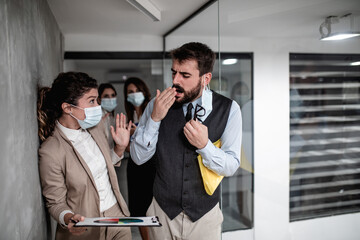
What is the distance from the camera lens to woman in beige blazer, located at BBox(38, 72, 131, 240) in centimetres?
155

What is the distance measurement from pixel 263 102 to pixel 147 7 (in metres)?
1.30

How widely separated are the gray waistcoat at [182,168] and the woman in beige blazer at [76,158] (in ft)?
1.13

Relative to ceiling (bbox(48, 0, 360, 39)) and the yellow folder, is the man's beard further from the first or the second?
ceiling (bbox(48, 0, 360, 39))

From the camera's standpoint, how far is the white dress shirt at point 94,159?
1649mm

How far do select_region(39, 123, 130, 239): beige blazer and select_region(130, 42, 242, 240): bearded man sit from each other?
0.31 metres

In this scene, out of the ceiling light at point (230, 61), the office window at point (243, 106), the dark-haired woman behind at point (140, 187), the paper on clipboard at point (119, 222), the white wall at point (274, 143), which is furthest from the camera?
the dark-haired woman behind at point (140, 187)

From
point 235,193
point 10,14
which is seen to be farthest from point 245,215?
point 10,14

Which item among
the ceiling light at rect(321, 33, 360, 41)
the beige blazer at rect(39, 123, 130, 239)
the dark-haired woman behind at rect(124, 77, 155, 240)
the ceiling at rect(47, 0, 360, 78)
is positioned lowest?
the dark-haired woman behind at rect(124, 77, 155, 240)

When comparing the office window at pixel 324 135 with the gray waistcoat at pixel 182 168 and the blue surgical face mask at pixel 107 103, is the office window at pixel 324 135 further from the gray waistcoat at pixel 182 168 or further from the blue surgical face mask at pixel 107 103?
the blue surgical face mask at pixel 107 103

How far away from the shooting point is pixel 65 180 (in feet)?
5.15

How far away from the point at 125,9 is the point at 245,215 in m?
2.37

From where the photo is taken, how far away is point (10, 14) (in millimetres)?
1169

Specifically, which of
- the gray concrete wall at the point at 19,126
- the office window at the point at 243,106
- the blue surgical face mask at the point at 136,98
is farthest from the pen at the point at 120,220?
the blue surgical face mask at the point at 136,98

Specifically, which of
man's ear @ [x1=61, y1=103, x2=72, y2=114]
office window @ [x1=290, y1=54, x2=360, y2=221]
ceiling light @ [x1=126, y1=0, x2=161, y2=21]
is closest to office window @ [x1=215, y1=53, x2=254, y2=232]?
office window @ [x1=290, y1=54, x2=360, y2=221]
